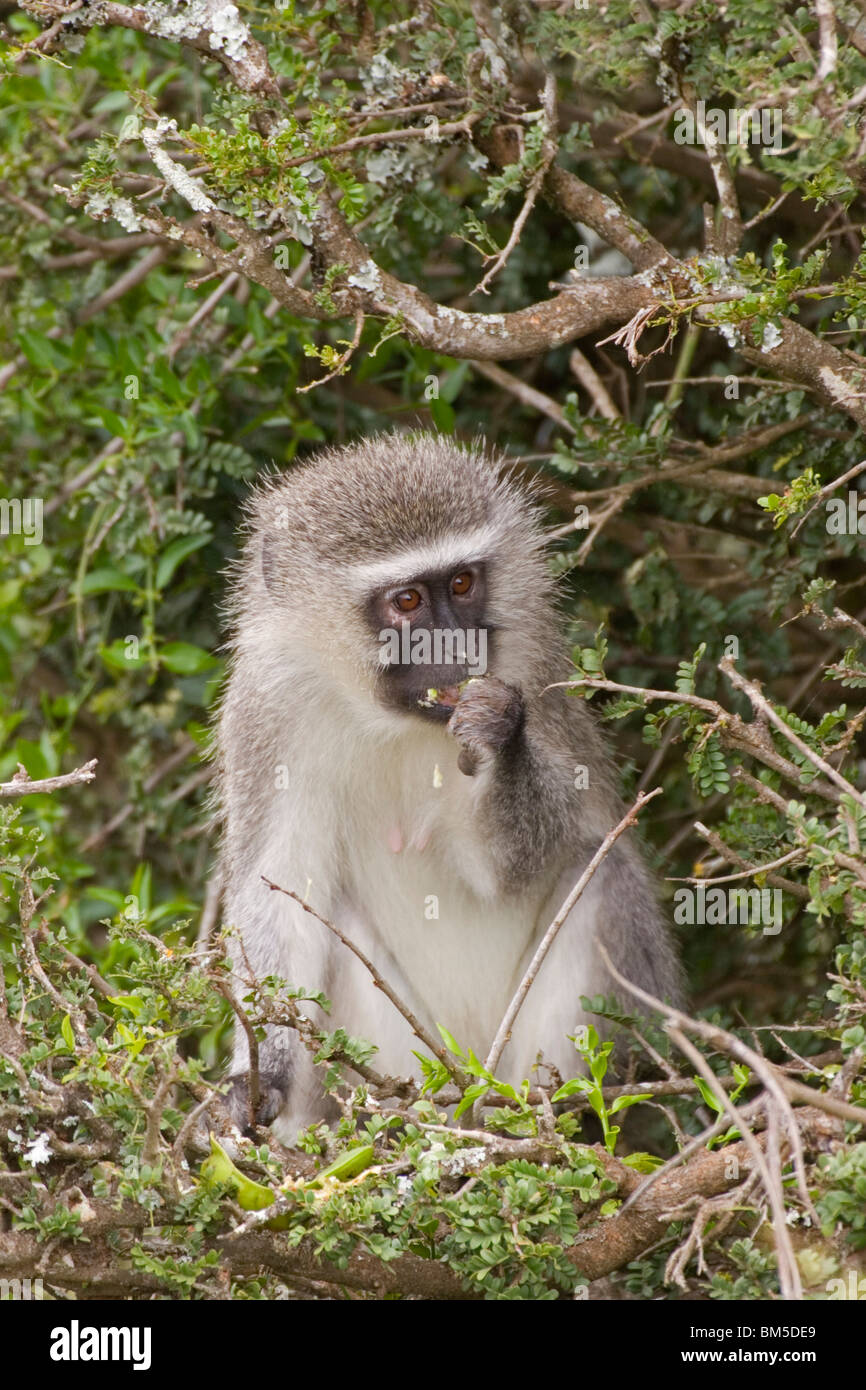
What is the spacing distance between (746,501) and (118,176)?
2257mm

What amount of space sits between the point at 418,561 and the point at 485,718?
1.73 feet

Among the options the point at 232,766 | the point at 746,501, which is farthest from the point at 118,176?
the point at 746,501

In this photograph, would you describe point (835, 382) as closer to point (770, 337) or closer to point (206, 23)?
point (770, 337)

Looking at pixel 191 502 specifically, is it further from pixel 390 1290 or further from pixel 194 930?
pixel 390 1290

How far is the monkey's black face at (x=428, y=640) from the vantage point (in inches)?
176

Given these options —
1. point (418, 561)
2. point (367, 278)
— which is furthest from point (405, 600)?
point (367, 278)

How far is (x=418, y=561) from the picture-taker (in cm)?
450

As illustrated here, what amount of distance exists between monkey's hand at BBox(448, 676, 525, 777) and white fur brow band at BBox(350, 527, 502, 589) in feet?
1.22

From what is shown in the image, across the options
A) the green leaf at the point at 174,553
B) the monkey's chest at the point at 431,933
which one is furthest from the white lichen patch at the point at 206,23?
the monkey's chest at the point at 431,933

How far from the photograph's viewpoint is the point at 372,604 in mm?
4621

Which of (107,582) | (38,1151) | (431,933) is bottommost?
(38,1151)

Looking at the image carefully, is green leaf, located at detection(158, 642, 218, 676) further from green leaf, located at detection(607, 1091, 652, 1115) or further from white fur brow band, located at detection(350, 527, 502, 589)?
green leaf, located at detection(607, 1091, 652, 1115)

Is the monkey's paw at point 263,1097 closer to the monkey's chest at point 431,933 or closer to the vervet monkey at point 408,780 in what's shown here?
the vervet monkey at point 408,780

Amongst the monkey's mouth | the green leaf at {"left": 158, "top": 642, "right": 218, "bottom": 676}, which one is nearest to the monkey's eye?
the monkey's mouth
